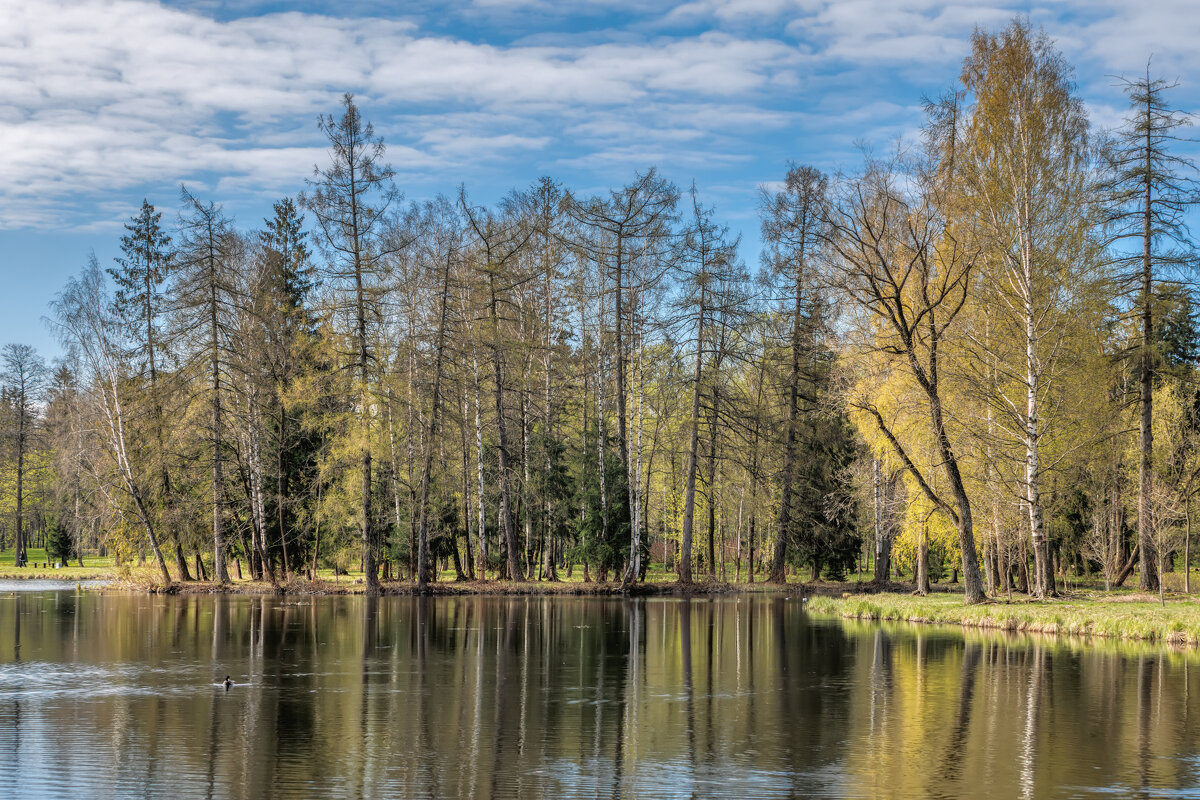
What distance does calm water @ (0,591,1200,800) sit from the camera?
10961mm

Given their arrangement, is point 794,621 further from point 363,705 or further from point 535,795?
point 535,795

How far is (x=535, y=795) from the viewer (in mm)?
10375

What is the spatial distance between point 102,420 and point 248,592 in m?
9.81

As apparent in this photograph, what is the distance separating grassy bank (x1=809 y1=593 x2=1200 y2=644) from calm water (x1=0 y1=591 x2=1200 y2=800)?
1.78 metres

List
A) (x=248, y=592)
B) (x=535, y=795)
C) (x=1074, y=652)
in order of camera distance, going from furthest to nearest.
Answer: (x=248, y=592) → (x=1074, y=652) → (x=535, y=795)

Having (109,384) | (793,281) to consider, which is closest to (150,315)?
(109,384)

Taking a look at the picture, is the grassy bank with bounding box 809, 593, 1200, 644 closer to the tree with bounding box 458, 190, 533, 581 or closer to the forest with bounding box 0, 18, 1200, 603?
the forest with bounding box 0, 18, 1200, 603

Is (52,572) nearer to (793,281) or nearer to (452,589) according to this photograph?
(452,589)

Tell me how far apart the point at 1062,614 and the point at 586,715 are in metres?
15.8

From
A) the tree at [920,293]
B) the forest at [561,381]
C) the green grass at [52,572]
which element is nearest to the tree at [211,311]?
the forest at [561,381]

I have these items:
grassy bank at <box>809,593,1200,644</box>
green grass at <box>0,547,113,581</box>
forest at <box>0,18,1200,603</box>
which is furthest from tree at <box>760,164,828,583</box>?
green grass at <box>0,547,113,581</box>

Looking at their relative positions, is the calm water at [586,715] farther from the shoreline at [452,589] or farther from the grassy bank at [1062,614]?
the shoreline at [452,589]

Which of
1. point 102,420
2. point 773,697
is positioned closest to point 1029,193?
point 773,697

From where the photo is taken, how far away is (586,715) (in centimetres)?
1490
